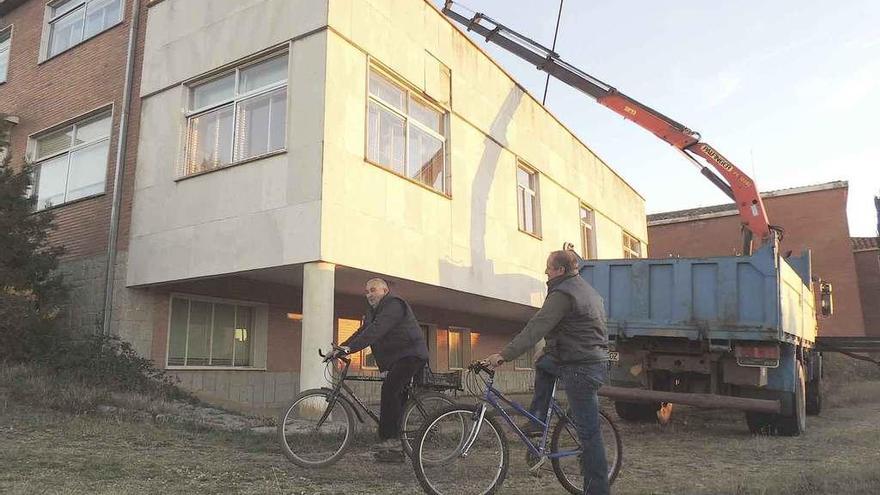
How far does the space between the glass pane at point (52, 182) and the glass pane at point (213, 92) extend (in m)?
3.78

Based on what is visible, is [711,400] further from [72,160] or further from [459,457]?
[72,160]

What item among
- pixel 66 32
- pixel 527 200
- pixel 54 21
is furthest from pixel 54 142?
pixel 527 200

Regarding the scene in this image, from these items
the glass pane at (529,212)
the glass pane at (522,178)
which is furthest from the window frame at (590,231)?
the glass pane at (522,178)

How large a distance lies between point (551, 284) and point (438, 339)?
11.5 m

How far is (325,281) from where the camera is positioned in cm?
879

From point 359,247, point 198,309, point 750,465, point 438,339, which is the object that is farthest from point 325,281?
point 438,339

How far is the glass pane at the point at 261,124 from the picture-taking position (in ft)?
32.2

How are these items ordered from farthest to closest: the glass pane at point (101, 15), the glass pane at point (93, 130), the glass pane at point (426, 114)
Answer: the glass pane at point (101, 15) < the glass pane at point (93, 130) < the glass pane at point (426, 114)

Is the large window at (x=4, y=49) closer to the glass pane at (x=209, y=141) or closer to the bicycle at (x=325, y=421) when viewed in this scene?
the glass pane at (x=209, y=141)

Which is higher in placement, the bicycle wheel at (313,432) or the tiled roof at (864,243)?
the tiled roof at (864,243)

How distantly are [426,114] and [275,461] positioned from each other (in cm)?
745

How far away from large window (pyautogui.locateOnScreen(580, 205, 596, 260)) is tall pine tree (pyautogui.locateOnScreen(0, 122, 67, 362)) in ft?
41.6

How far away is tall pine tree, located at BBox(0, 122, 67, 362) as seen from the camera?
9598 millimetres

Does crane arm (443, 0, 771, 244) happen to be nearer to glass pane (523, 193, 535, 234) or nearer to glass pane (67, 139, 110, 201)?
glass pane (523, 193, 535, 234)
